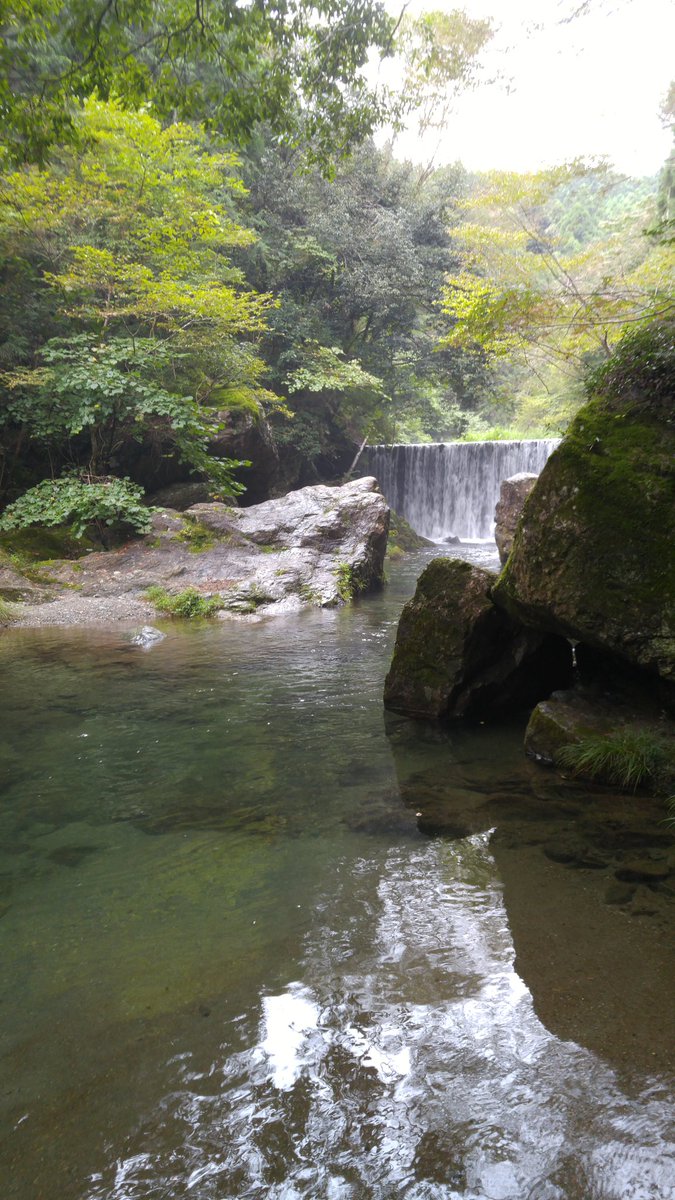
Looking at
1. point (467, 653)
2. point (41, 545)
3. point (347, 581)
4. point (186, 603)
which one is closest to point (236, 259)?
point (41, 545)

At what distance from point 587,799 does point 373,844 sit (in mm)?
1317

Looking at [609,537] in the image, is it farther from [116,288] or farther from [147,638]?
[116,288]

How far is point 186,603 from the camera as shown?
10.9 metres

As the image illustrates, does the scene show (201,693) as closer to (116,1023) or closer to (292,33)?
(116,1023)

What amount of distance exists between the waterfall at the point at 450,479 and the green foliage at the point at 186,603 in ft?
43.8

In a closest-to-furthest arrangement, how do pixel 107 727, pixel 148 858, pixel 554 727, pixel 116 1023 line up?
pixel 116 1023 → pixel 148 858 → pixel 554 727 → pixel 107 727

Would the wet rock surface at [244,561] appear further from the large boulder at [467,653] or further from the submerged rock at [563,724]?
the submerged rock at [563,724]

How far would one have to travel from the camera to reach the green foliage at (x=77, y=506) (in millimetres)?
12430

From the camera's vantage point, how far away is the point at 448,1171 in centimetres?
172

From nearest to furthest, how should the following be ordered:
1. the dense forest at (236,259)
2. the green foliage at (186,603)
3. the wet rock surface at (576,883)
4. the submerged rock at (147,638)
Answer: the wet rock surface at (576,883)
the dense forest at (236,259)
the submerged rock at (147,638)
the green foliage at (186,603)

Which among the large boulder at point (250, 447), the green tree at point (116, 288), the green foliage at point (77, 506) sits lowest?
the green foliage at point (77, 506)

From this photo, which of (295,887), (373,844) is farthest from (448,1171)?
(373,844)

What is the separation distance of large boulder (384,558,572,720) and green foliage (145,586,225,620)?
5.70 metres

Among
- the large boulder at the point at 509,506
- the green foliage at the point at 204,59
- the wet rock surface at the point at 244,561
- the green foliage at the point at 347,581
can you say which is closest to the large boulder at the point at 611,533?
the green foliage at the point at 204,59
